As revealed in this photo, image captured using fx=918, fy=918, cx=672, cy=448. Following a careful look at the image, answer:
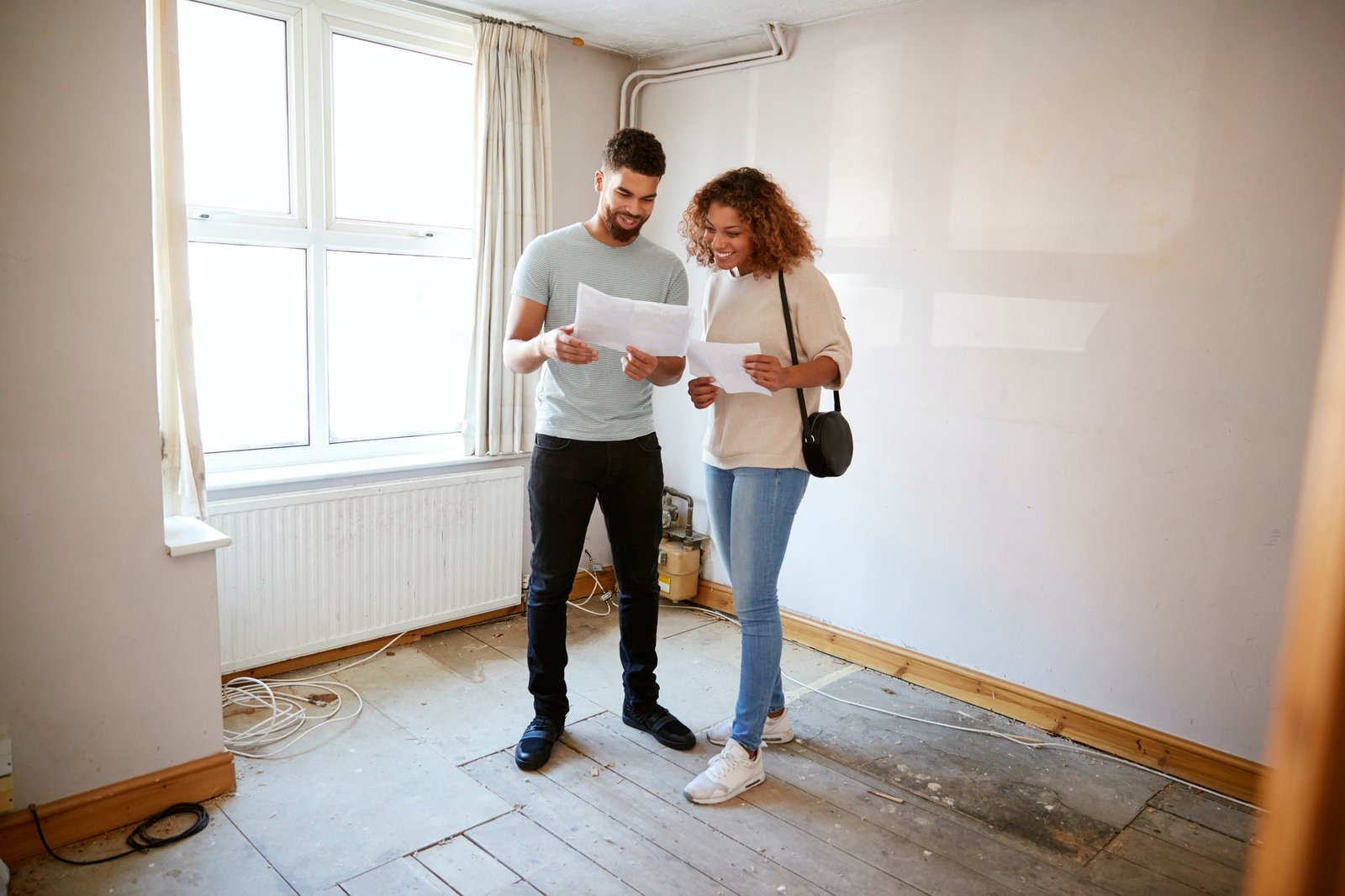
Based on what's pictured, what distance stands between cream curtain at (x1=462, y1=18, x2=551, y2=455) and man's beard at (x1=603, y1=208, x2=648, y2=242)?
1.16 metres

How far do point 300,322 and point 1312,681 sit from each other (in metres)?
3.28

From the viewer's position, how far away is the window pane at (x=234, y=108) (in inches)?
113

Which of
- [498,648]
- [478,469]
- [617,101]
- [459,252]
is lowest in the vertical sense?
[498,648]

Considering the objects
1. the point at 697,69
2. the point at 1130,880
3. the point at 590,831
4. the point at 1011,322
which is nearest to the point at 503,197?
the point at 697,69

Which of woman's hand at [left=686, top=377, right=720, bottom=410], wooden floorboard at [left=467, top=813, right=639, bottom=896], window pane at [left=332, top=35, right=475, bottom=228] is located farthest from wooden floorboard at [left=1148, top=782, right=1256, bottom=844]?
window pane at [left=332, top=35, right=475, bottom=228]

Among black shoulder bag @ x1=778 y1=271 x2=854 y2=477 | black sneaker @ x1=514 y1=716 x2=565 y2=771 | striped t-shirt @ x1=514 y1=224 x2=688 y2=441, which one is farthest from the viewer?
black sneaker @ x1=514 y1=716 x2=565 y2=771

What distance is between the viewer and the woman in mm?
2264

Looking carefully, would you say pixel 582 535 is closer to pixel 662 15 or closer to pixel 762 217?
pixel 762 217

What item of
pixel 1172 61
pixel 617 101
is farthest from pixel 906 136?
pixel 617 101

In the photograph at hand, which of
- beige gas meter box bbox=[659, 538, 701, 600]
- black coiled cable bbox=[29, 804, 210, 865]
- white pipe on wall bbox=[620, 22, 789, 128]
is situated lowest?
black coiled cable bbox=[29, 804, 210, 865]

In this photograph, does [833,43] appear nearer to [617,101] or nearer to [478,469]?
[617,101]

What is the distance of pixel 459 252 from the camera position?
11.9ft

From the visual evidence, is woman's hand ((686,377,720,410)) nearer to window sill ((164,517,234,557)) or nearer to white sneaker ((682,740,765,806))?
white sneaker ((682,740,765,806))

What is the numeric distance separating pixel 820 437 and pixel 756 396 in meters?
0.20
